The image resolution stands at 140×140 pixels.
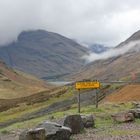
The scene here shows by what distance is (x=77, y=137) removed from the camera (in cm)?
3175

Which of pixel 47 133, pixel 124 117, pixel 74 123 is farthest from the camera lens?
pixel 124 117

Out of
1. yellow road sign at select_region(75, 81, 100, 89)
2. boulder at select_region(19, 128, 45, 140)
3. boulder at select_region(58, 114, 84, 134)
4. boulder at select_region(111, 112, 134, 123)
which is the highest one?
yellow road sign at select_region(75, 81, 100, 89)

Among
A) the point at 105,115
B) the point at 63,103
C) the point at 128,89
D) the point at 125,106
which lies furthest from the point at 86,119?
the point at 63,103

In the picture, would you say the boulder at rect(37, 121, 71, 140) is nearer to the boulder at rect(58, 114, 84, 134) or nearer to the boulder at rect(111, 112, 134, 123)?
the boulder at rect(58, 114, 84, 134)

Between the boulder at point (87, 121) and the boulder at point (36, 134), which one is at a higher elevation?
the boulder at point (87, 121)

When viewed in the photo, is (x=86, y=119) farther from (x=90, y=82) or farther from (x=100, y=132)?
(x=90, y=82)

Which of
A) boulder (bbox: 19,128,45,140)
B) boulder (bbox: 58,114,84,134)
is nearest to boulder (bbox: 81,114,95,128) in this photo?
boulder (bbox: 58,114,84,134)

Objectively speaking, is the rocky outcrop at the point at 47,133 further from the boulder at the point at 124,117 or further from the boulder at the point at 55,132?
the boulder at the point at 124,117

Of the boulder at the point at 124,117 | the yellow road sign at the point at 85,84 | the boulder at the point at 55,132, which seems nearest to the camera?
the boulder at the point at 55,132

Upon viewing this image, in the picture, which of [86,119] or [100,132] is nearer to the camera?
[100,132]

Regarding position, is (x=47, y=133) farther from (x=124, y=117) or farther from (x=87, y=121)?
(x=124, y=117)

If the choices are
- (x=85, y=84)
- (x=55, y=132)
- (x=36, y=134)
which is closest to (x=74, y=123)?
(x=55, y=132)

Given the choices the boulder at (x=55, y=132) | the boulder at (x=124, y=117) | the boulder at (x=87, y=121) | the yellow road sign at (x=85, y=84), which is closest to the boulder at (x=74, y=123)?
the boulder at (x=87, y=121)

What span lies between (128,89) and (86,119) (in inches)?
1662
